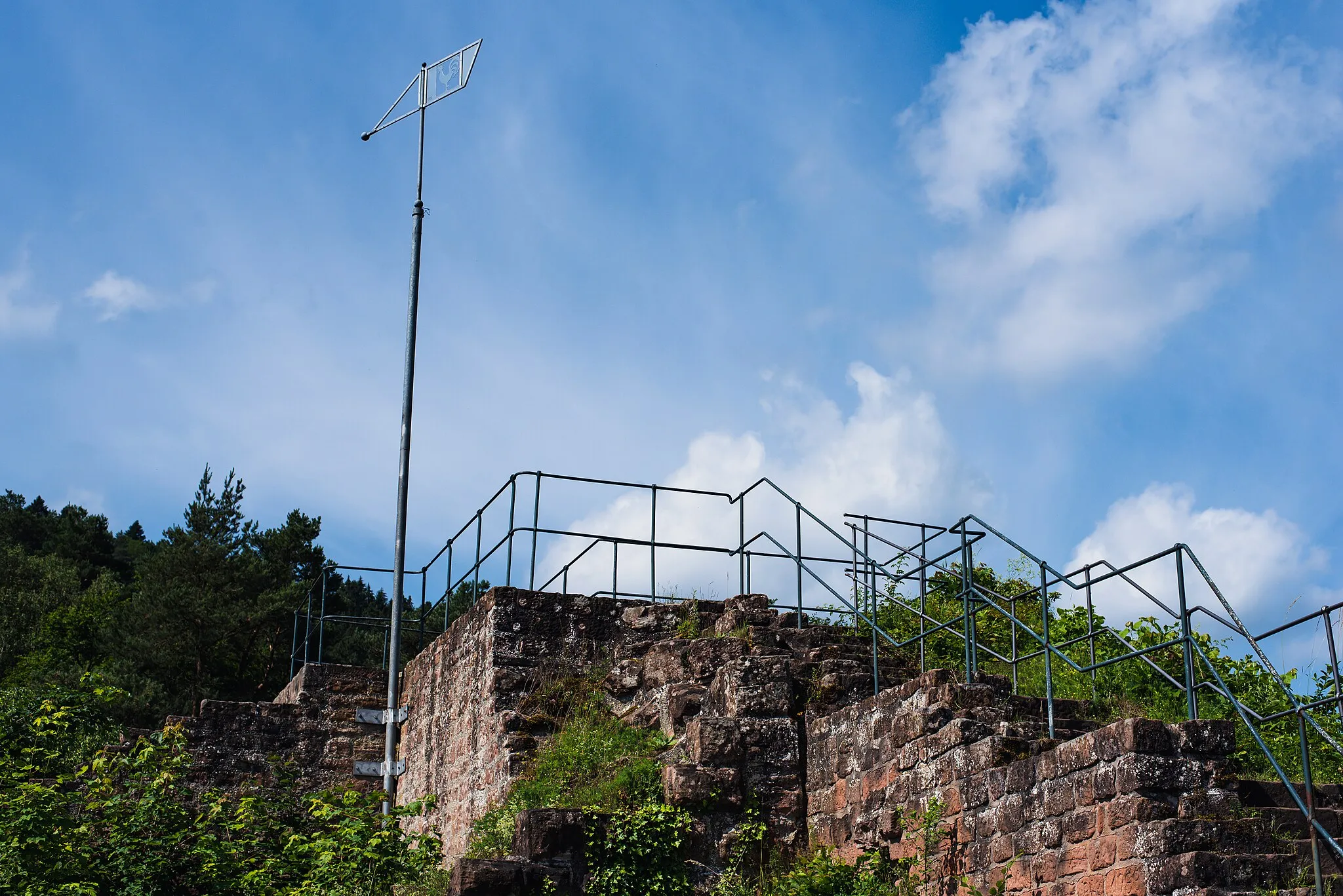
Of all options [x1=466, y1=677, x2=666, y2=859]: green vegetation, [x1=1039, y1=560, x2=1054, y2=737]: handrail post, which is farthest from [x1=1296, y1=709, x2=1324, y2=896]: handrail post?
[x1=466, y1=677, x2=666, y2=859]: green vegetation

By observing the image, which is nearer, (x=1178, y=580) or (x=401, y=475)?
(x=1178, y=580)

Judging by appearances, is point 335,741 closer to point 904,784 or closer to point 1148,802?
point 904,784

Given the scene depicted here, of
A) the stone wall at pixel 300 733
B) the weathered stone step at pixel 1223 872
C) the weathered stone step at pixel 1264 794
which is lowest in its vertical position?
the weathered stone step at pixel 1223 872

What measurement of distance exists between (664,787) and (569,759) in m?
1.15

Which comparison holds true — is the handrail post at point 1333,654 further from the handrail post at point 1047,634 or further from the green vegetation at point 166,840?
the green vegetation at point 166,840

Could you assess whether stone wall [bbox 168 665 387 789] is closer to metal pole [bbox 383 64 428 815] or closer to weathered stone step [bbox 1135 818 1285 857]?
metal pole [bbox 383 64 428 815]

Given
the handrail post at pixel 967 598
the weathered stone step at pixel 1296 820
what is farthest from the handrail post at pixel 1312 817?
the handrail post at pixel 967 598

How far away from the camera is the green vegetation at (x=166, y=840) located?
1019 cm

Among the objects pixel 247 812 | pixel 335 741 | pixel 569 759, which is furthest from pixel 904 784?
pixel 335 741

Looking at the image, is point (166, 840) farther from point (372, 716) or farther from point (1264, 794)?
point (1264, 794)

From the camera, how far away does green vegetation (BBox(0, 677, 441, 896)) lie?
10.2 m

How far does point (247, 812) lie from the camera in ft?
38.1

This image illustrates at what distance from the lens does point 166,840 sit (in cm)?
1112

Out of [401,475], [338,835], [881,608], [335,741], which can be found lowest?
[338,835]
